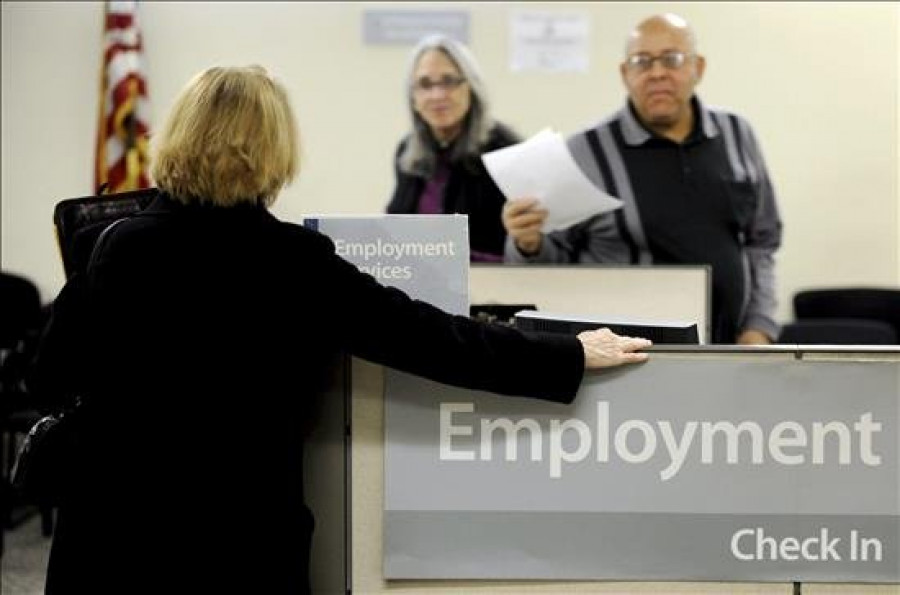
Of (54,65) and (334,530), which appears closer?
(334,530)

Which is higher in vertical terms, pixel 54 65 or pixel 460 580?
pixel 54 65

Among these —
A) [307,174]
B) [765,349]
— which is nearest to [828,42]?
[307,174]

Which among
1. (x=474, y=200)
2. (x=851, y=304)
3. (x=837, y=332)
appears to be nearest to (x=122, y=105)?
(x=474, y=200)

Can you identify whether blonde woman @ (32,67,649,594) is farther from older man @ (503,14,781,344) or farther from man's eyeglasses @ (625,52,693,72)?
man's eyeglasses @ (625,52,693,72)

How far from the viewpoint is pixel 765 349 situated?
2.21m

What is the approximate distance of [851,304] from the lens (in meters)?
6.17

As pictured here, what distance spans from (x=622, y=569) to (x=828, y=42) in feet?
15.7

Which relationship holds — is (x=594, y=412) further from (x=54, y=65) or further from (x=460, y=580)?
(x=54, y=65)

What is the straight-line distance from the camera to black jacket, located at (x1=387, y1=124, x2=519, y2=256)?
4199 millimetres

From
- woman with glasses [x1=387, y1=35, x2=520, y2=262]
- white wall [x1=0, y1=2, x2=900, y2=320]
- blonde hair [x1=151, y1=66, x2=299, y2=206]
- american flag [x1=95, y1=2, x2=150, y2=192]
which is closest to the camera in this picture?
blonde hair [x1=151, y1=66, x2=299, y2=206]

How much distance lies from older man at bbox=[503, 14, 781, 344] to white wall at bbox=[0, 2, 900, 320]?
7.66 feet

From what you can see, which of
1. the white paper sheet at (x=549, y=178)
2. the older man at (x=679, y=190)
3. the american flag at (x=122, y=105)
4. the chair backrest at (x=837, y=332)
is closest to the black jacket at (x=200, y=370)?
the white paper sheet at (x=549, y=178)

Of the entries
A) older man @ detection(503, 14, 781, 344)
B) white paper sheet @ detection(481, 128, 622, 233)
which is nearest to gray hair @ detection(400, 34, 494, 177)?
older man @ detection(503, 14, 781, 344)

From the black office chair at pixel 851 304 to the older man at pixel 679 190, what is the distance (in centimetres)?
234
